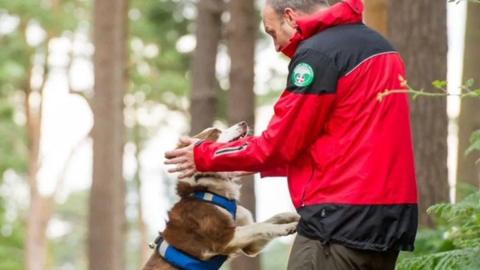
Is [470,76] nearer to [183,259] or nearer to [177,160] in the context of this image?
[183,259]

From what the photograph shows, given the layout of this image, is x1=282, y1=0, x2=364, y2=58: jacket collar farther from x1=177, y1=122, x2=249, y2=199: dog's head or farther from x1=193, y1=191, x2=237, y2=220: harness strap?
x1=193, y1=191, x2=237, y2=220: harness strap

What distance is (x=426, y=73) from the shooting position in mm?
11109

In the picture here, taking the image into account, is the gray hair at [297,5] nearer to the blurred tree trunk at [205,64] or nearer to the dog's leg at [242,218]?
the dog's leg at [242,218]

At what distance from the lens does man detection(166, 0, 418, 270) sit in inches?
210

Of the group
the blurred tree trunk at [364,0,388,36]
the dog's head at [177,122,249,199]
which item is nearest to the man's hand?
the dog's head at [177,122,249,199]

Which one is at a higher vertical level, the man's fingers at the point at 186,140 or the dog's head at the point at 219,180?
the man's fingers at the point at 186,140

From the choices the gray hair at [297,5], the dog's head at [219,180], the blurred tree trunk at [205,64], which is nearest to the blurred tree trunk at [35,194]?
the blurred tree trunk at [205,64]

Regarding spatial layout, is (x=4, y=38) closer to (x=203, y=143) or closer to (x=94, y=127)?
(x=94, y=127)

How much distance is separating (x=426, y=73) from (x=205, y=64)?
6887 mm

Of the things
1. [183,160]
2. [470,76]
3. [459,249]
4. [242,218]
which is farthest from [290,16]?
[470,76]

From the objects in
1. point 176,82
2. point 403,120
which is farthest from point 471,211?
point 176,82

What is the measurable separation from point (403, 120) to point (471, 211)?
1039 millimetres

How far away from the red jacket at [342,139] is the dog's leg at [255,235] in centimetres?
155

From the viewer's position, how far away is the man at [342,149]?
533cm
